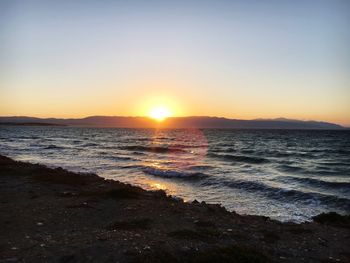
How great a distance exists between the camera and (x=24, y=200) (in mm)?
14547

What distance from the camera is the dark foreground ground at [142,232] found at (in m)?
8.71

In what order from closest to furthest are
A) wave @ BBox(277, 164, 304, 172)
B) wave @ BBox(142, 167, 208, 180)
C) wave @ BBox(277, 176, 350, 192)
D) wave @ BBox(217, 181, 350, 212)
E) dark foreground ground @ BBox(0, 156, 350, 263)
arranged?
dark foreground ground @ BBox(0, 156, 350, 263)
wave @ BBox(217, 181, 350, 212)
wave @ BBox(277, 176, 350, 192)
wave @ BBox(142, 167, 208, 180)
wave @ BBox(277, 164, 304, 172)

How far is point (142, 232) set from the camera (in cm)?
1053

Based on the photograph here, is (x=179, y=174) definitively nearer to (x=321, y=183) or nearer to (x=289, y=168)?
(x=321, y=183)

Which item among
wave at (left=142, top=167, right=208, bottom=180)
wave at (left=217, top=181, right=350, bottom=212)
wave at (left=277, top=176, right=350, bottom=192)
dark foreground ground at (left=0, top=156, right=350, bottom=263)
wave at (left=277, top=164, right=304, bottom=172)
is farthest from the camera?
wave at (left=277, top=164, right=304, bottom=172)

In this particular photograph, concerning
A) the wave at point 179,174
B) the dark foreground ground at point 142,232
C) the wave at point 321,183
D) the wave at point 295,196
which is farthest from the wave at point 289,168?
the dark foreground ground at point 142,232

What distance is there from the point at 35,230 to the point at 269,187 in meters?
16.4

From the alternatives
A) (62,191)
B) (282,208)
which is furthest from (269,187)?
(62,191)

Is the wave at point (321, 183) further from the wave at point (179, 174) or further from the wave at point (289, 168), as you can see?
the wave at point (179, 174)

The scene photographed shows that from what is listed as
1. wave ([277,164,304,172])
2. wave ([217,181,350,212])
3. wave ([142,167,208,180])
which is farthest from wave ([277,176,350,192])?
wave ([142,167,208,180])

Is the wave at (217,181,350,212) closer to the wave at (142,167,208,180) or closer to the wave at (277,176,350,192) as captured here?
the wave at (142,167,208,180)

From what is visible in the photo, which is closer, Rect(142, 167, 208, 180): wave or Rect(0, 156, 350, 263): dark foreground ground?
Rect(0, 156, 350, 263): dark foreground ground

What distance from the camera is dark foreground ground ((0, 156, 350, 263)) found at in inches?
343

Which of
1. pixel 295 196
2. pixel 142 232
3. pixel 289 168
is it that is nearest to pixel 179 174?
pixel 295 196
